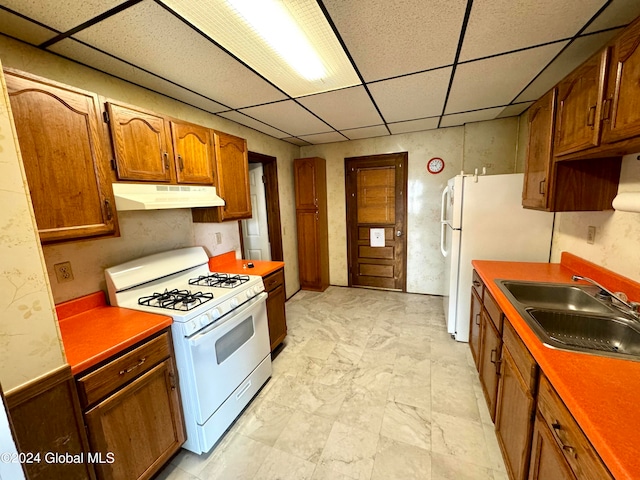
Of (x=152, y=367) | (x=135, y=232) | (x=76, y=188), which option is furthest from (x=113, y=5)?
(x=152, y=367)

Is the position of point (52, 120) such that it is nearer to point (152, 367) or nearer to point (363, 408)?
point (152, 367)

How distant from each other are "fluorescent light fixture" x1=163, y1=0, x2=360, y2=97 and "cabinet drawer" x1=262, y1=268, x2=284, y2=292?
1570 millimetres

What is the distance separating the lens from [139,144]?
5.07 feet

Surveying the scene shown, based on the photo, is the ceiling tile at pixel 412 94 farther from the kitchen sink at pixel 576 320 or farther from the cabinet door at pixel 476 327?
the cabinet door at pixel 476 327

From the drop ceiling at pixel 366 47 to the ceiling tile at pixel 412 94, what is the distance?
1 cm

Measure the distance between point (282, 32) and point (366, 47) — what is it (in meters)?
0.48

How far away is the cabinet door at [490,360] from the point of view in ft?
5.00

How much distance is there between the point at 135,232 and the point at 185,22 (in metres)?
1.35

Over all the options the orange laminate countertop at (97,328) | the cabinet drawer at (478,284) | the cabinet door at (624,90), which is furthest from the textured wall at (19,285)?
the cabinet drawer at (478,284)

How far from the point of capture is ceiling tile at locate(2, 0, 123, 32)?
3.44ft

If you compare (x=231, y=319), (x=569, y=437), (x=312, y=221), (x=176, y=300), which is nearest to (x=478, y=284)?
(x=569, y=437)

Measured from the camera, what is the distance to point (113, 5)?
1.07 meters

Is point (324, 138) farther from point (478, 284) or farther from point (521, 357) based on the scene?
point (521, 357)

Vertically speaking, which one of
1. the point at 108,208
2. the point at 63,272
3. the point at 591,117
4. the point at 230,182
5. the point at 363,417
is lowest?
the point at 363,417
